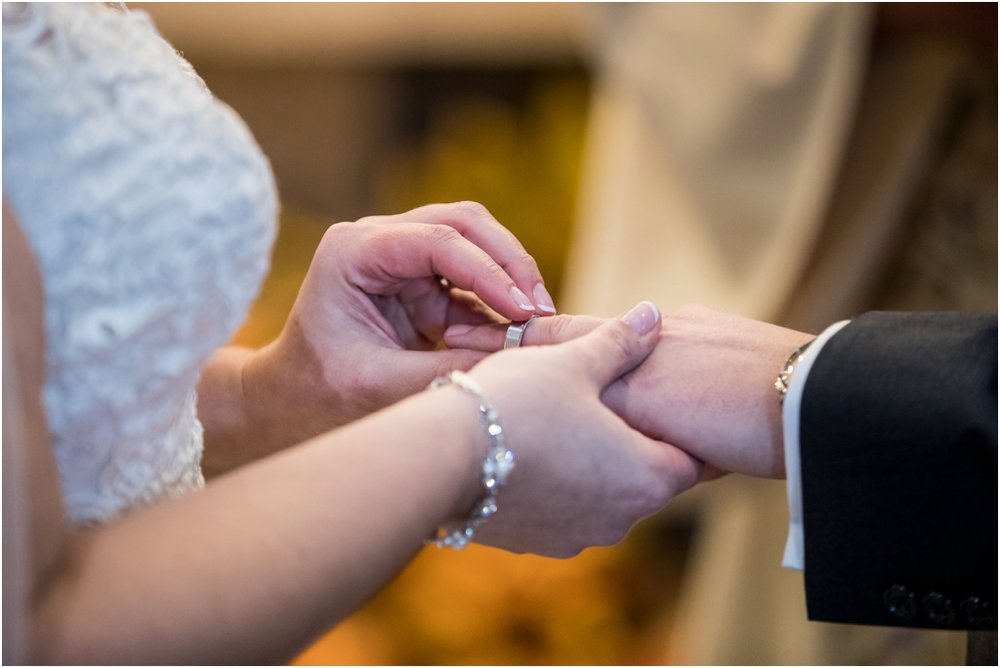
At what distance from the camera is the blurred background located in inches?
56.4

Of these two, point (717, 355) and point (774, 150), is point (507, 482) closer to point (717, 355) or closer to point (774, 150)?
point (717, 355)

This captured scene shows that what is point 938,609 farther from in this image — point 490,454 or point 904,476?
point 490,454

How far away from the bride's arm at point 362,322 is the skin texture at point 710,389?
53 mm

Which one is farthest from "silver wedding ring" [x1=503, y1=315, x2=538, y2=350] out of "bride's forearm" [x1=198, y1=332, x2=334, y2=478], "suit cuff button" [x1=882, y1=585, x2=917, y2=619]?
"suit cuff button" [x1=882, y1=585, x2=917, y2=619]

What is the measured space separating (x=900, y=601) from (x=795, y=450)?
0.40ft

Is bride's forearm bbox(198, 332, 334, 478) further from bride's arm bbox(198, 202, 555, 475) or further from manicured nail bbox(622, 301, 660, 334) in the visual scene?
manicured nail bbox(622, 301, 660, 334)

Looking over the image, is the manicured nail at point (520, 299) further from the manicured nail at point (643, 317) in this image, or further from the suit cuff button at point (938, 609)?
the suit cuff button at point (938, 609)

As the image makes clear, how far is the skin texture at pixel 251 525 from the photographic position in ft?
1.44

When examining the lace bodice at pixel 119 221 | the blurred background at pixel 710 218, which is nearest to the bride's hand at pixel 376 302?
the lace bodice at pixel 119 221

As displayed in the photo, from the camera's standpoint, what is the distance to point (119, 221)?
1.80ft

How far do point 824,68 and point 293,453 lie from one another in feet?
3.85

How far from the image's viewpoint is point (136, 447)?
2.01 ft

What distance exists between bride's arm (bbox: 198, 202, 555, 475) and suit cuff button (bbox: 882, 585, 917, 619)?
1.12ft

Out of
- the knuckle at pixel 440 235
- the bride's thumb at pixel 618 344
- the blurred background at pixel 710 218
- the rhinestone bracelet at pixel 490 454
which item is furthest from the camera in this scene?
the blurred background at pixel 710 218
